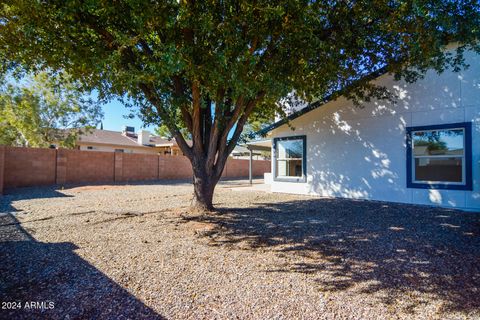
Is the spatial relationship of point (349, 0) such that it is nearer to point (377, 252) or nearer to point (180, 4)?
point (180, 4)

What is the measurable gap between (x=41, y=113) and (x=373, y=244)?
21.2m

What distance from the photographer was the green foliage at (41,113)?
56.4 feet

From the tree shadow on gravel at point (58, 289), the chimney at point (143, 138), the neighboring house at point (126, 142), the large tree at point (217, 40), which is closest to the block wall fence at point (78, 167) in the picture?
the neighboring house at point (126, 142)

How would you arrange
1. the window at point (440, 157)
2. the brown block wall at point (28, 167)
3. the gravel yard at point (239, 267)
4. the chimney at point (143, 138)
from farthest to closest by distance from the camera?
the chimney at point (143, 138)
the brown block wall at point (28, 167)
the window at point (440, 157)
the gravel yard at point (239, 267)

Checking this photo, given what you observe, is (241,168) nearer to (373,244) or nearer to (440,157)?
(440,157)

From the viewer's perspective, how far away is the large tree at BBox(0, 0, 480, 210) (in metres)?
4.71

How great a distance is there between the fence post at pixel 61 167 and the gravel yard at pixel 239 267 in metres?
8.84

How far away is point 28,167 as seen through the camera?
12969 millimetres

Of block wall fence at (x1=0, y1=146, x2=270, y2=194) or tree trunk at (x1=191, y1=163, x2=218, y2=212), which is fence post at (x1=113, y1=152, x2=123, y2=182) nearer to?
block wall fence at (x1=0, y1=146, x2=270, y2=194)

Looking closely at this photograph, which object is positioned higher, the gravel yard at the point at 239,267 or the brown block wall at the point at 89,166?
the brown block wall at the point at 89,166

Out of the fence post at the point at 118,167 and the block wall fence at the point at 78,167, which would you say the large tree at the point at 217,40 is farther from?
the fence post at the point at 118,167

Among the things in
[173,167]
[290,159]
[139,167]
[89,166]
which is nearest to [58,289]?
[290,159]

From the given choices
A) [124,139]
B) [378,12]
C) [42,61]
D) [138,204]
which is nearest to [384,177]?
[378,12]

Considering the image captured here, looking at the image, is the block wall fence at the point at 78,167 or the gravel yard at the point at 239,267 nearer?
the gravel yard at the point at 239,267
